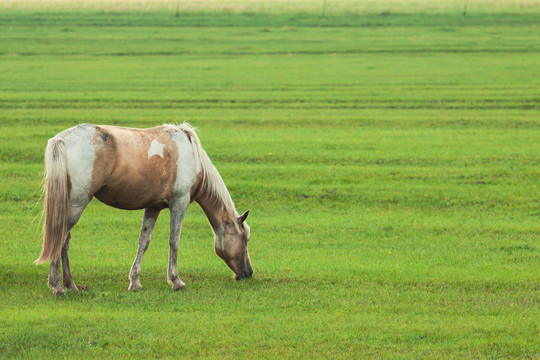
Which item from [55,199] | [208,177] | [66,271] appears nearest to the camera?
[55,199]

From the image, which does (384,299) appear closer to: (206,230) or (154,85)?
(206,230)

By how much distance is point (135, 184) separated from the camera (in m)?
9.14

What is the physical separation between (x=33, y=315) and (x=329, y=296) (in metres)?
3.64

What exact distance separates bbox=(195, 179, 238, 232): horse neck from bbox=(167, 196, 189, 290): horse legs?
373 mm

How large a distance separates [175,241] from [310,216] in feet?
15.6

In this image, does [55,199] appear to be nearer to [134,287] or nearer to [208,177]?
[134,287]

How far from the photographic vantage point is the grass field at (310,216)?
7.86 metres

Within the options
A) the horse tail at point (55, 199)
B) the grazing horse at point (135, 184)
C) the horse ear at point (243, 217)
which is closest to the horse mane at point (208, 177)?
the grazing horse at point (135, 184)

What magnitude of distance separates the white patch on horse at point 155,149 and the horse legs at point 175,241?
69cm

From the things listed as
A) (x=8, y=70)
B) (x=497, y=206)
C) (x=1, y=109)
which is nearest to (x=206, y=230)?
(x=497, y=206)

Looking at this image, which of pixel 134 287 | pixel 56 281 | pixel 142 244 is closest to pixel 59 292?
pixel 56 281

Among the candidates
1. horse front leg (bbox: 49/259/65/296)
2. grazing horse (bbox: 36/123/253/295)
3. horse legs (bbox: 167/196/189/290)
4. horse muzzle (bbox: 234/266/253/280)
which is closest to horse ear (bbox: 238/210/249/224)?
grazing horse (bbox: 36/123/253/295)

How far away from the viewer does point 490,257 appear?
11172 mm

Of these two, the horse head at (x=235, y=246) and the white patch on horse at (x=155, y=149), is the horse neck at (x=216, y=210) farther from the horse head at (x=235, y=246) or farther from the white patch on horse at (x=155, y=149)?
the white patch on horse at (x=155, y=149)
